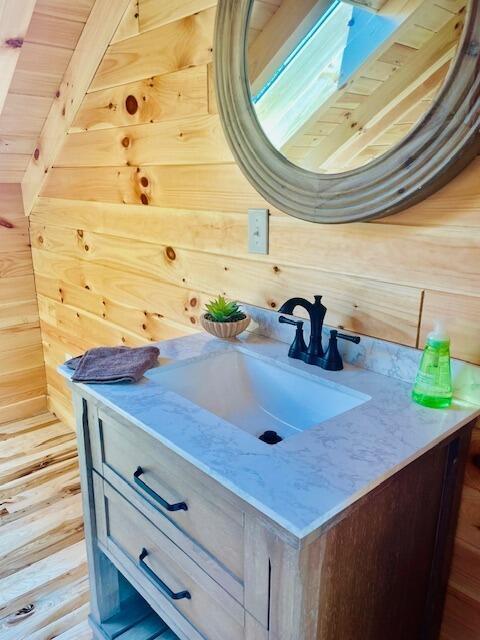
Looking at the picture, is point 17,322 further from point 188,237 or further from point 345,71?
point 345,71

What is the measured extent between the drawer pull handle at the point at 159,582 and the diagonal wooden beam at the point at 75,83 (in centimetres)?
172

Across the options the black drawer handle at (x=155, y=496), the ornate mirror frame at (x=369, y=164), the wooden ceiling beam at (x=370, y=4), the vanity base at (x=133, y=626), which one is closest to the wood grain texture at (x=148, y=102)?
the ornate mirror frame at (x=369, y=164)

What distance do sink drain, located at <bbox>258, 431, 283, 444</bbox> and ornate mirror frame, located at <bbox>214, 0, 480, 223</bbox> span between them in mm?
525

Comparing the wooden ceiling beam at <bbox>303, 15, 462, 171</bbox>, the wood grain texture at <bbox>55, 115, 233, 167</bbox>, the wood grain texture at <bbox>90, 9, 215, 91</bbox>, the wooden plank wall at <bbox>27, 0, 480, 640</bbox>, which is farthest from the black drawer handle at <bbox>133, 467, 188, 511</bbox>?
the wood grain texture at <bbox>90, 9, 215, 91</bbox>

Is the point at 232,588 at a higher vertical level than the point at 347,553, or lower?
lower

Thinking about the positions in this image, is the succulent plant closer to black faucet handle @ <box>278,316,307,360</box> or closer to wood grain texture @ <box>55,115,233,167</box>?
black faucet handle @ <box>278,316,307,360</box>

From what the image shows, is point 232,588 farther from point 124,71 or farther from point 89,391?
point 124,71

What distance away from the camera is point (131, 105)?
1.82 metres

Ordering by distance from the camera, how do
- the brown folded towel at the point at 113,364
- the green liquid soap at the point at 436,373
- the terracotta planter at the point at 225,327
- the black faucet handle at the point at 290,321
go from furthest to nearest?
the terracotta planter at the point at 225,327
the black faucet handle at the point at 290,321
the brown folded towel at the point at 113,364
the green liquid soap at the point at 436,373

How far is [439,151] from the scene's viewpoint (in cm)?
96

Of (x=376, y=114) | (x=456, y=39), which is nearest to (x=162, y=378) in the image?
(x=376, y=114)

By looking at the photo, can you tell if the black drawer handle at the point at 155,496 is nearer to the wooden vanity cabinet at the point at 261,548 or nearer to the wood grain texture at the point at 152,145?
the wooden vanity cabinet at the point at 261,548

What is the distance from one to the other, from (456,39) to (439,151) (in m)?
0.19

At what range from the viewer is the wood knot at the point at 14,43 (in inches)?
71.0
